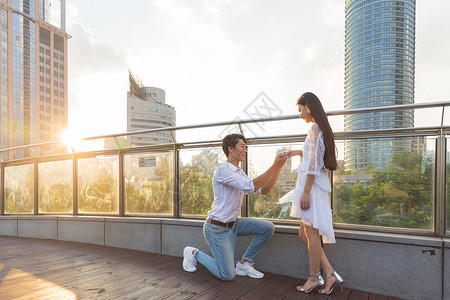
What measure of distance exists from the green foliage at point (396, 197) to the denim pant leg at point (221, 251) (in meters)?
1.15

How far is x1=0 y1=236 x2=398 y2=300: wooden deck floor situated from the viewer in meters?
2.68

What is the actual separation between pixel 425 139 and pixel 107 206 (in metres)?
4.45

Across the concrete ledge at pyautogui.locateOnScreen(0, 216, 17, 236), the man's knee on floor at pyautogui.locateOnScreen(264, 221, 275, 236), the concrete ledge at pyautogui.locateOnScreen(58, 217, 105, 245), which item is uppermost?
the man's knee on floor at pyautogui.locateOnScreen(264, 221, 275, 236)

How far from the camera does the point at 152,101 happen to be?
8688 cm

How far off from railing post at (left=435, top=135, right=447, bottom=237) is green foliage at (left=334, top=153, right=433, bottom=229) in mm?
44

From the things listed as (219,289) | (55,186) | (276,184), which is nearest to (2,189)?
(55,186)

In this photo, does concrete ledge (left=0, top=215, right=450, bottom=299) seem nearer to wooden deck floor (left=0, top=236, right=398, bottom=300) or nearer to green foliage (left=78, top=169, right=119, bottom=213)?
wooden deck floor (left=0, top=236, right=398, bottom=300)

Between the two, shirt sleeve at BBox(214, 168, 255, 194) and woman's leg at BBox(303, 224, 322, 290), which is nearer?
woman's leg at BBox(303, 224, 322, 290)

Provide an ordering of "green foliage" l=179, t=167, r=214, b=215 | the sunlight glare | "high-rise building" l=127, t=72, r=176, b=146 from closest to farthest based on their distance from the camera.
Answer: "green foliage" l=179, t=167, r=214, b=215 < the sunlight glare < "high-rise building" l=127, t=72, r=176, b=146

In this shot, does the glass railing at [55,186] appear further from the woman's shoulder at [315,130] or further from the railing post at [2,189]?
the woman's shoulder at [315,130]

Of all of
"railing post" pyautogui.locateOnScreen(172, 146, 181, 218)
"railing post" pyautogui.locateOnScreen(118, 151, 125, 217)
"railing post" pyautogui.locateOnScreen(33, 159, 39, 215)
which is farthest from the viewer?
"railing post" pyautogui.locateOnScreen(33, 159, 39, 215)

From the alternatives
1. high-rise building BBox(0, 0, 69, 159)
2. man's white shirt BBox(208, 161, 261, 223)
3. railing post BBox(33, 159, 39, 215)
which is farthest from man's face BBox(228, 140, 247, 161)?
high-rise building BBox(0, 0, 69, 159)

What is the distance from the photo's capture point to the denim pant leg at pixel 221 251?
2.98 metres

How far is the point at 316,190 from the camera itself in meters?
2.60
